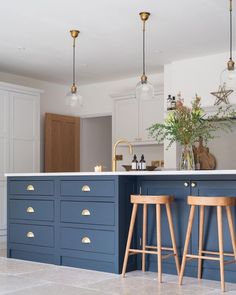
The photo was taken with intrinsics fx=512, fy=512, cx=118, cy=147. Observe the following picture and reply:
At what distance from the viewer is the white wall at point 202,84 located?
7.08 meters

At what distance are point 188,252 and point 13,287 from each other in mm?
1533

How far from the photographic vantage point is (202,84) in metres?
Result: 7.20

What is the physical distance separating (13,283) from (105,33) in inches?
122

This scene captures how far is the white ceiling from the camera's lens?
16.9 ft

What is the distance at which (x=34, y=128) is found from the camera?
813 centimetres

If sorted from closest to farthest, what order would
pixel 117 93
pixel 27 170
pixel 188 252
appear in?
1. pixel 188 252
2. pixel 27 170
3. pixel 117 93

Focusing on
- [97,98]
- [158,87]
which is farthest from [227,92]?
[97,98]

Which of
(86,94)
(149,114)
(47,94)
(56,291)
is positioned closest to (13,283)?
(56,291)

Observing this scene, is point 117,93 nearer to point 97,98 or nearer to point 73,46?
point 97,98

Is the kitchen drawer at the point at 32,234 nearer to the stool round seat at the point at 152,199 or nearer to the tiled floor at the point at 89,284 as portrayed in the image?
the tiled floor at the point at 89,284

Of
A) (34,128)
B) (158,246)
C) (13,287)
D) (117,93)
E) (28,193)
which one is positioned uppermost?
(117,93)

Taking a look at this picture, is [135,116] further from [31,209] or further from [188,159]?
[188,159]

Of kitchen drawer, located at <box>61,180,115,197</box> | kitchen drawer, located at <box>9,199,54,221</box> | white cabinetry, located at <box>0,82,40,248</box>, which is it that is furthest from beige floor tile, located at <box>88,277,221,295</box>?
white cabinetry, located at <box>0,82,40,248</box>

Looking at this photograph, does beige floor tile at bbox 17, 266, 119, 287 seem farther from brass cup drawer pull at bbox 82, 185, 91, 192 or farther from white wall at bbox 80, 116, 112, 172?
white wall at bbox 80, 116, 112, 172
